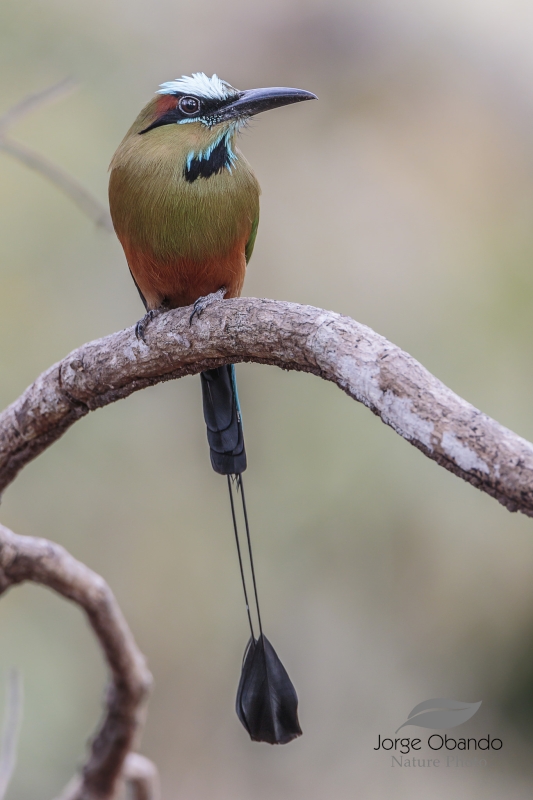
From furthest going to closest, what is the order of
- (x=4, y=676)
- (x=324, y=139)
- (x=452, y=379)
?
(x=324, y=139), (x=452, y=379), (x=4, y=676)

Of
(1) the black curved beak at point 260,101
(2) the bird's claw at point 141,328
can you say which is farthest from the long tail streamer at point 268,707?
(1) the black curved beak at point 260,101

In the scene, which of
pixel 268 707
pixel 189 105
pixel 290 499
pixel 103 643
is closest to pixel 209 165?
pixel 189 105

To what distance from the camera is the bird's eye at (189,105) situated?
2.17 m

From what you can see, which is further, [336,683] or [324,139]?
[324,139]

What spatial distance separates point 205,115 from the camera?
7.12ft

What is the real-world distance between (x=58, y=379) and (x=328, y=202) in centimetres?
282

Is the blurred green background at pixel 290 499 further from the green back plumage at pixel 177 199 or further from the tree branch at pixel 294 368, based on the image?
the tree branch at pixel 294 368

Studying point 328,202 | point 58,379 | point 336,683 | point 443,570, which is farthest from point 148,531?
point 58,379

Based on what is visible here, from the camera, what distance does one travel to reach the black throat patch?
81.0 inches

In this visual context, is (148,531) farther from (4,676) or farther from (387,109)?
(387,109)

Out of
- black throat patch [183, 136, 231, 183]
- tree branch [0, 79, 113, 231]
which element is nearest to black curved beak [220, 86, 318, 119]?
black throat patch [183, 136, 231, 183]

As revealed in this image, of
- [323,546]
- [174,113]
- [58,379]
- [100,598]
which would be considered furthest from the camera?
[323,546]

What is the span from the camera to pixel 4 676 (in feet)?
11.6

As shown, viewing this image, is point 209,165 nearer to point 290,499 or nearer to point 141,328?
point 141,328
